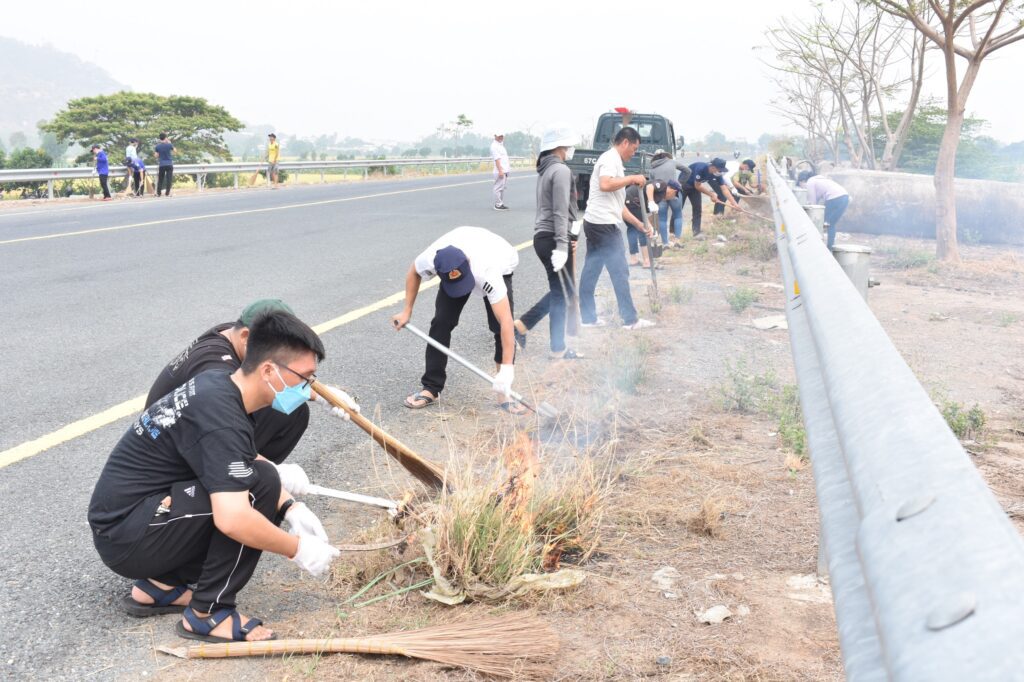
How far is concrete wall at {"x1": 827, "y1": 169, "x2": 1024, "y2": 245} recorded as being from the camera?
15.7 m

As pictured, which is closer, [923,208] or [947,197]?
[947,197]

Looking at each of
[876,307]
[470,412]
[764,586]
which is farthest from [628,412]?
[876,307]

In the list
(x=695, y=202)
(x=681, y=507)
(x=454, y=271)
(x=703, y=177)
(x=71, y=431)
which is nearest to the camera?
(x=681, y=507)

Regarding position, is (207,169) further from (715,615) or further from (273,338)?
(715,615)

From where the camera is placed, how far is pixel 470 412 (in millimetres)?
5414

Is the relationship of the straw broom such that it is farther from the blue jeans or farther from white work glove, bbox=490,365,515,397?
the blue jeans

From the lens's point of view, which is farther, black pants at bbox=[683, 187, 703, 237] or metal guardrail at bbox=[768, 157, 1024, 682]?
black pants at bbox=[683, 187, 703, 237]

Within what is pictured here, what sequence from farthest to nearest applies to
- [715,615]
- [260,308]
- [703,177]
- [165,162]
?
[165,162]
[703,177]
[260,308]
[715,615]

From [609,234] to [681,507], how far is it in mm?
4583

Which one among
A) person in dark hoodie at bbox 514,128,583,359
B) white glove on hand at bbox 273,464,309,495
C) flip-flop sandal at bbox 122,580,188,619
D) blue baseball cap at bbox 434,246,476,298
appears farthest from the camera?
person in dark hoodie at bbox 514,128,583,359

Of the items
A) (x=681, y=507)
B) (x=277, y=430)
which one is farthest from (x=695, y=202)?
(x=277, y=430)

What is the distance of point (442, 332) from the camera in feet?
18.9

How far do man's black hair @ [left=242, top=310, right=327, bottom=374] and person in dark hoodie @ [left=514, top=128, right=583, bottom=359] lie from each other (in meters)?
3.90

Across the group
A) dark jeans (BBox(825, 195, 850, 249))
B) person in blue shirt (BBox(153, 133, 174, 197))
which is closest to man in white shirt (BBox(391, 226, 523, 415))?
dark jeans (BBox(825, 195, 850, 249))
